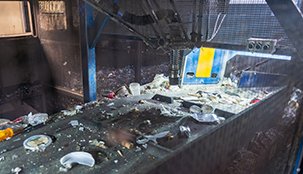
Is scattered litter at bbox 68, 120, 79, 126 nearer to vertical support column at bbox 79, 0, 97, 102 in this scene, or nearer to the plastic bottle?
the plastic bottle

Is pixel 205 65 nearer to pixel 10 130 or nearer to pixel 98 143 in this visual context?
pixel 98 143

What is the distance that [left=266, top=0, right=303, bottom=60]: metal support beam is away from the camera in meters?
1.63

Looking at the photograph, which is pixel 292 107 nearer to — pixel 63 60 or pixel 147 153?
pixel 147 153

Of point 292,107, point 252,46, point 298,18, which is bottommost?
point 292,107

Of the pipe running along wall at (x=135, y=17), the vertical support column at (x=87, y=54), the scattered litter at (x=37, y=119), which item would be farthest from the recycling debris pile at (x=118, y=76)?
the pipe running along wall at (x=135, y=17)

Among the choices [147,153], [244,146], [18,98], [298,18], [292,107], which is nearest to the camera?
[298,18]

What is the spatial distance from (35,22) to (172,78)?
4114mm

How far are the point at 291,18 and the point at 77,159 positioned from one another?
2142mm

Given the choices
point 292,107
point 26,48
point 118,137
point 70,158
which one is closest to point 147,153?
point 118,137

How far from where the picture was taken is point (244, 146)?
2082 millimetres

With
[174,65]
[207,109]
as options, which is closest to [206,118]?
[207,109]

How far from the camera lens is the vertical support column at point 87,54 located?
3.42m

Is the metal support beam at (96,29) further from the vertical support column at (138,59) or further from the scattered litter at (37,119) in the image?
the vertical support column at (138,59)

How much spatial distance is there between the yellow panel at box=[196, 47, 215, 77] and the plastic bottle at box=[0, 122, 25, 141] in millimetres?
3149
